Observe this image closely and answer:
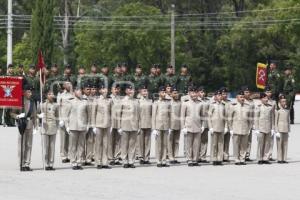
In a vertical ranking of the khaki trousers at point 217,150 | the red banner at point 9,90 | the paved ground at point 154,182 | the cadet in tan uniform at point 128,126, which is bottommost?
the paved ground at point 154,182

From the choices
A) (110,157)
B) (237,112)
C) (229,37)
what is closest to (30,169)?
(110,157)

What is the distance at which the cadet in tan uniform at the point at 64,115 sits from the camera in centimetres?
1781

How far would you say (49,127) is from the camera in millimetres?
17406

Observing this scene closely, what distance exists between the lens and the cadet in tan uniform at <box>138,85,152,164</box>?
18531 mm

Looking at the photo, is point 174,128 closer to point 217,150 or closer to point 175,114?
point 175,114

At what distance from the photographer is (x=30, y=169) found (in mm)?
17094

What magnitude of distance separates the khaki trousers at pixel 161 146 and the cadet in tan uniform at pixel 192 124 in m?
0.42

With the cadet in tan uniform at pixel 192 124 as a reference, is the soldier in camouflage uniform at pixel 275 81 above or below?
above

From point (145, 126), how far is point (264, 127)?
242 cm

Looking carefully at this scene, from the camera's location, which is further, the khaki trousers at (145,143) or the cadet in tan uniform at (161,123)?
the khaki trousers at (145,143)

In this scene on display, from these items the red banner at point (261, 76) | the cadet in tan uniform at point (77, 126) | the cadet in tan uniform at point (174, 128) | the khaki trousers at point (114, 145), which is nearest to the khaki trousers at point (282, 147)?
the cadet in tan uniform at point (174, 128)

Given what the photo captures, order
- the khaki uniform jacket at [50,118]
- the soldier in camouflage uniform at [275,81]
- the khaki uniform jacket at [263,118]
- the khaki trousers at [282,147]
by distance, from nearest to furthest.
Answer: the khaki uniform jacket at [50,118] → the khaki trousers at [282,147] → the khaki uniform jacket at [263,118] → the soldier in camouflage uniform at [275,81]

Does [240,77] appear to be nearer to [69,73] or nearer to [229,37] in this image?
[229,37]

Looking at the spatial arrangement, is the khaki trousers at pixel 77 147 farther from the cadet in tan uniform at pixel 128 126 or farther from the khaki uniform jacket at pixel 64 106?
the cadet in tan uniform at pixel 128 126
